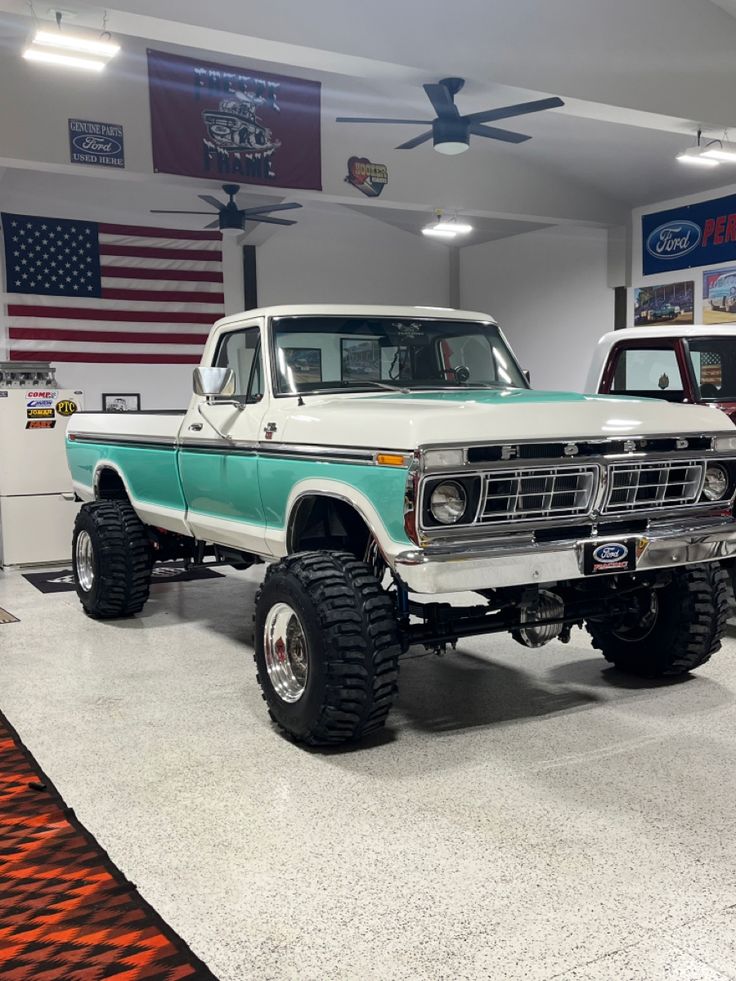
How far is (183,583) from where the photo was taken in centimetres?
805

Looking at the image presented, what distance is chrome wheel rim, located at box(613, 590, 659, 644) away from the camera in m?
4.82

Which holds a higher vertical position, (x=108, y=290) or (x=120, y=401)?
(x=108, y=290)

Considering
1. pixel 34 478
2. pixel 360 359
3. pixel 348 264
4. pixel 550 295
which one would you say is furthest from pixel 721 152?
pixel 34 478

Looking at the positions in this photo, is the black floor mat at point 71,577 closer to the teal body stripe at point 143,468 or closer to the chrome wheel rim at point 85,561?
the chrome wheel rim at point 85,561

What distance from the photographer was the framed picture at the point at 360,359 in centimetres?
488

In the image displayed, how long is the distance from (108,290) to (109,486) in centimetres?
958

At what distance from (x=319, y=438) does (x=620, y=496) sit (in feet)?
4.33

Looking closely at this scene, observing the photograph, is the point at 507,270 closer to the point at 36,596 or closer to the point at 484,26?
the point at 484,26

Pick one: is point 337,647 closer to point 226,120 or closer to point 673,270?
point 226,120

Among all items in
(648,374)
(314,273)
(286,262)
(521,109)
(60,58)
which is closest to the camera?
(648,374)

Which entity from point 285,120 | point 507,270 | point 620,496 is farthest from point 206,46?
point 507,270


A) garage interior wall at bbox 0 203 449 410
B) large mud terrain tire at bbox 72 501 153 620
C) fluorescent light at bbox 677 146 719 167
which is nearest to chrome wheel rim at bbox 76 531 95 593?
large mud terrain tire at bbox 72 501 153 620

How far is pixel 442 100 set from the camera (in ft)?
31.1

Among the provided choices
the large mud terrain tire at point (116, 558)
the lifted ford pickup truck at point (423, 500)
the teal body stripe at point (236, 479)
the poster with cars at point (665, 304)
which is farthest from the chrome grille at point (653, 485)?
the poster with cars at point (665, 304)
